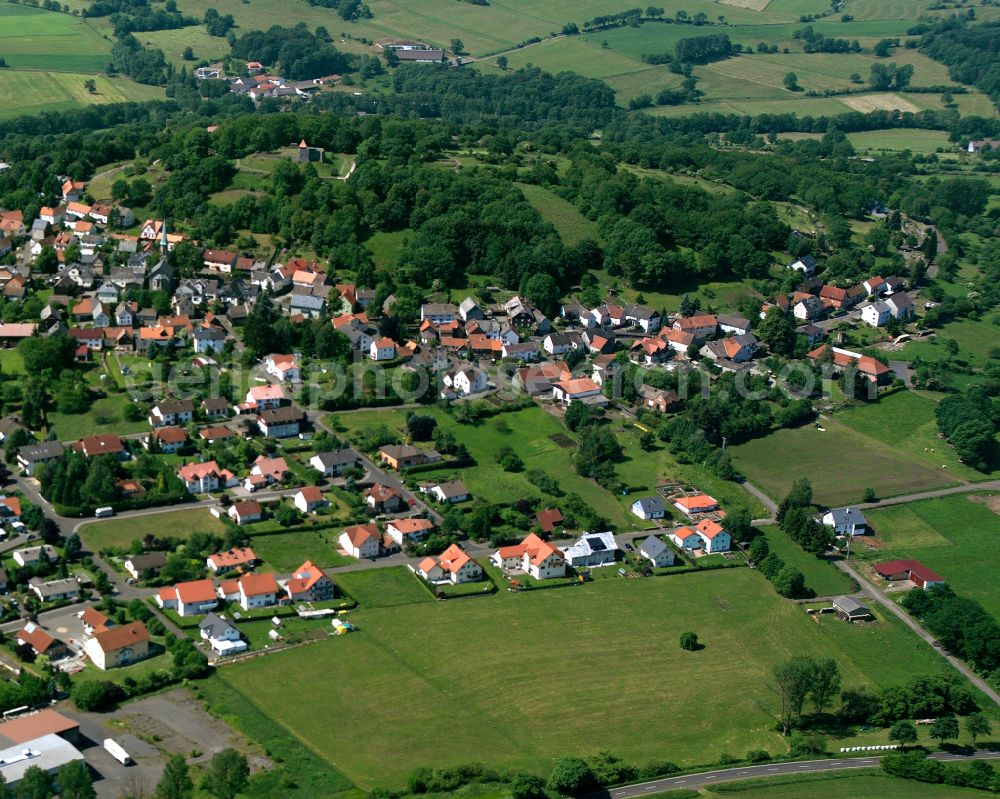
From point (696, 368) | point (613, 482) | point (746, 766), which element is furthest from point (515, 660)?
point (696, 368)

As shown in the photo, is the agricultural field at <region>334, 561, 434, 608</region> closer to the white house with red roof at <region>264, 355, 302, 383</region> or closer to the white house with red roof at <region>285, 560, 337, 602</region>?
the white house with red roof at <region>285, 560, 337, 602</region>

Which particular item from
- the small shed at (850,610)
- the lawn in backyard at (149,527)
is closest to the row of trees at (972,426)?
the small shed at (850,610)

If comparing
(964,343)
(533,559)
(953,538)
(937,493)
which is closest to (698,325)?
(964,343)

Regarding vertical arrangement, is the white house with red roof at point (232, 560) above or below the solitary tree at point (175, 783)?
below

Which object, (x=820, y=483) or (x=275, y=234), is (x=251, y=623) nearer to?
(x=820, y=483)

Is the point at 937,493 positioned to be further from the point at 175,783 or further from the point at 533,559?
the point at 175,783

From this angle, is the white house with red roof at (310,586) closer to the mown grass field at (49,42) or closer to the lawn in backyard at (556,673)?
the lawn in backyard at (556,673)

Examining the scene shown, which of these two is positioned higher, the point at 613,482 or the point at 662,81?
the point at 662,81
